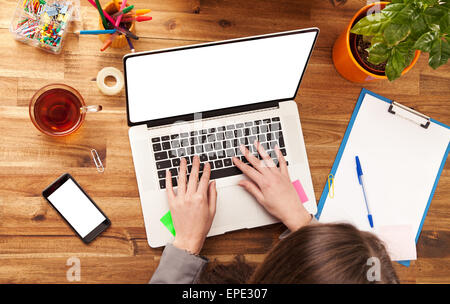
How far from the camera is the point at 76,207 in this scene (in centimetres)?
87

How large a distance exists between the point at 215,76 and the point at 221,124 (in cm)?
15

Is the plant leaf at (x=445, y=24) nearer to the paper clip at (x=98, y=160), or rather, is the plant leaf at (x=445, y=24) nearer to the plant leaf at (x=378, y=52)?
the plant leaf at (x=378, y=52)

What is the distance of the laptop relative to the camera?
0.79 meters

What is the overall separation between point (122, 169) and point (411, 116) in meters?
0.84

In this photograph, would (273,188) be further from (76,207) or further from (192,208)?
(76,207)

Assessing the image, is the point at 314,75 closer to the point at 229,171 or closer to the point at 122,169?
the point at 229,171

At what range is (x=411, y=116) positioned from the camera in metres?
0.99

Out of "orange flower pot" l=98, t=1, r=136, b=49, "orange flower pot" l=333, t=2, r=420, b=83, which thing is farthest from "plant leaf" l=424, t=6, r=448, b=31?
"orange flower pot" l=98, t=1, r=136, b=49

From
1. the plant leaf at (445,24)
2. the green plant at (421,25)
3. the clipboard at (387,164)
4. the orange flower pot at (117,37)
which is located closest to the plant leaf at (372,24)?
the green plant at (421,25)

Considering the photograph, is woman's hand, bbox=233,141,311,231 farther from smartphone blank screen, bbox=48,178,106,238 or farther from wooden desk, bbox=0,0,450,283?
smartphone blank screen, bbox=48,178,106,238

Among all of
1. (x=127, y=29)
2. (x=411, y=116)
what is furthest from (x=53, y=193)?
(x=411, y=116)

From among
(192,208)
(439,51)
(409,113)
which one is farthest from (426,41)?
(192,208)

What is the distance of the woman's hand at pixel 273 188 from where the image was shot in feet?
2.96

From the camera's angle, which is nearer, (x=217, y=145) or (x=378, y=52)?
(x=378, y=52)
